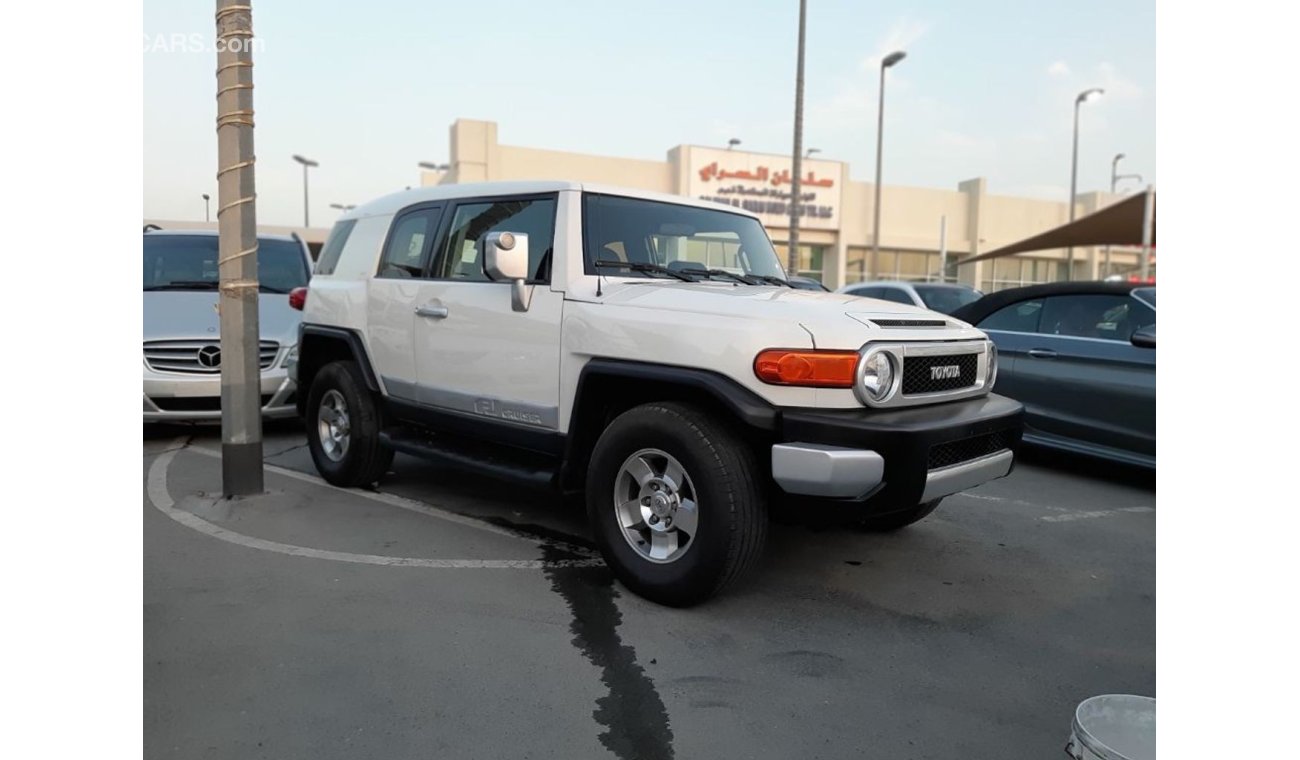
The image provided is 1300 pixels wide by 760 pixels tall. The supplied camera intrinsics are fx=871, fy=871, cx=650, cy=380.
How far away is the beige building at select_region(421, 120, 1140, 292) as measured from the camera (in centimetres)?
3406

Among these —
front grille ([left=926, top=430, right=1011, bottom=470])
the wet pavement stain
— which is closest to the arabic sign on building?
front grille ([left=926, top=430, right=1011, bottom=470])

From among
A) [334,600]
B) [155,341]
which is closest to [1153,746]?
[334,600]

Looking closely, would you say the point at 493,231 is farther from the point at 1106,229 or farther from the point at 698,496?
the point at 1106,229

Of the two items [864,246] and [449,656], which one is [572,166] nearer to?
[864,246]

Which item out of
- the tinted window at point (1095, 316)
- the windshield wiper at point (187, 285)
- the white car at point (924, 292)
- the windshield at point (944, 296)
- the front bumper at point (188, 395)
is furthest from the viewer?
the windshield at point (944, 296)

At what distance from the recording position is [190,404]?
23.1ft

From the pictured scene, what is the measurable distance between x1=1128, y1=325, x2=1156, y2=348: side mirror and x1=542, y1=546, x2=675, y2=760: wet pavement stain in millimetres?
4004

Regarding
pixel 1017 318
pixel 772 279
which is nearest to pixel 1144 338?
pixel 1017 318

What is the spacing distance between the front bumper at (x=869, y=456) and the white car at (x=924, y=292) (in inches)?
368

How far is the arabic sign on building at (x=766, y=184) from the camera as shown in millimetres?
34781

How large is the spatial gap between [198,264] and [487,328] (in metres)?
5.07

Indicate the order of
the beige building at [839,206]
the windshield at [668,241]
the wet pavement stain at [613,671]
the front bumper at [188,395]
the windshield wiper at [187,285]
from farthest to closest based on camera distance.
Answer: the beige building at [839,206] < the windshield wiper at [187,285] < the front bumper at [188,395] < the windshield at [668,241] < the wet pavement stain at [613,671]

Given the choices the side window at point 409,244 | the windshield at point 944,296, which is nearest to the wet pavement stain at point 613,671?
the side window at point 409,244

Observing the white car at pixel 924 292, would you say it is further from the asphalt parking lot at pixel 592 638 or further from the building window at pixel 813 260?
the building window at pixel 813 260
